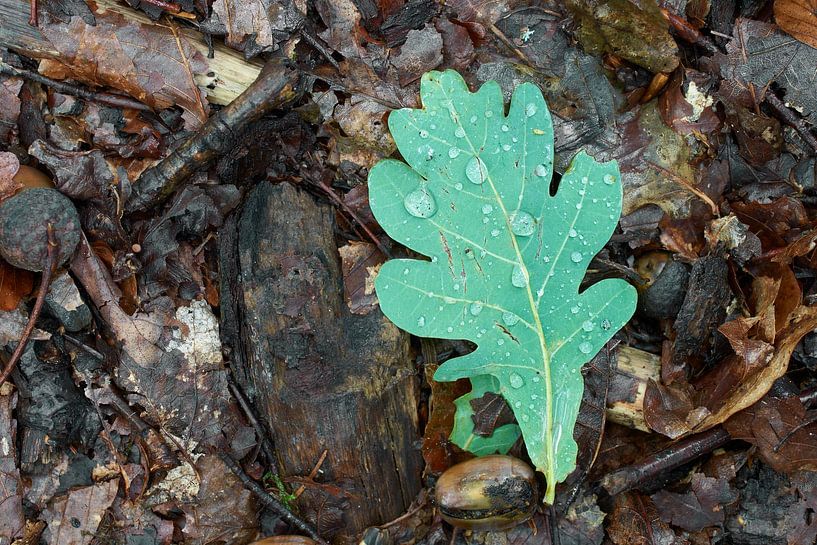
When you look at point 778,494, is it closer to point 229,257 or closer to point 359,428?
point 359,428

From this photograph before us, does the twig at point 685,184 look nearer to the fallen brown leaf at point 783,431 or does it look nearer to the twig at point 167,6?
the fallen brown leaf at point 783,431

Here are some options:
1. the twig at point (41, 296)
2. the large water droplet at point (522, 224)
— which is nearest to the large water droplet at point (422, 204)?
the large water droplet at point (522, 224)

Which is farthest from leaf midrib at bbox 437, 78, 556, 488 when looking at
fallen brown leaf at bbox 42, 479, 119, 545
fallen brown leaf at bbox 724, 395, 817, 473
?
fallen brown leaf at bbox 42, 479, 119, 545

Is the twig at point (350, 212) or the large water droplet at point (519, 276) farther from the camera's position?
the twig at point (350, 212)

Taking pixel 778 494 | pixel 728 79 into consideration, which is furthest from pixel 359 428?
pixel 728 79

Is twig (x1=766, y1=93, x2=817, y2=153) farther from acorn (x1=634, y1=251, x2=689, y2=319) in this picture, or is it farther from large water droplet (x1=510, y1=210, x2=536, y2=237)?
large water droplet (x1=510, y1=210, x2=536, y2=237)
